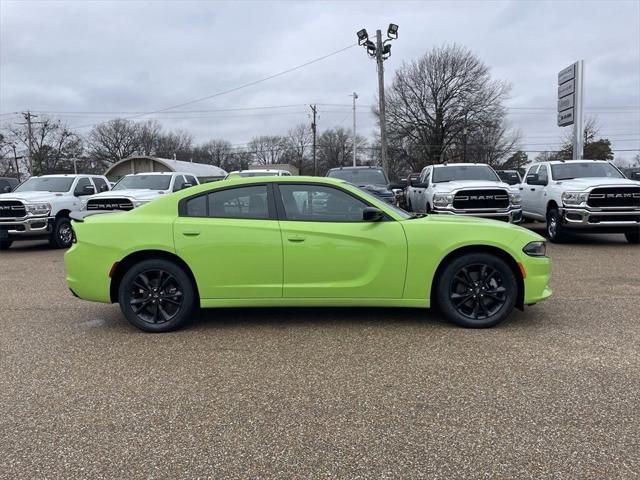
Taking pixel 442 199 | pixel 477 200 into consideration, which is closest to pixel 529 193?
pixel 477 200

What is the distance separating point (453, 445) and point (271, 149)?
9261cm

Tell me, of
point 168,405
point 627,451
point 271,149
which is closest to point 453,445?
point 627,451

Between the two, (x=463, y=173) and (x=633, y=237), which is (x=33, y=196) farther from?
(x=633, y=237)

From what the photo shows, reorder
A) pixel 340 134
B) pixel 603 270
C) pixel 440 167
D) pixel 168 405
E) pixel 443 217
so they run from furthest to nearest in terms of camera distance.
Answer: pixel 340 134, pixel 440 167, pixel 603 270, pixel 443 217, pixel 168 405

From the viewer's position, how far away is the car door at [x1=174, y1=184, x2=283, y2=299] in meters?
4.96

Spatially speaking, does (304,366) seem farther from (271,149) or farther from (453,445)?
(271,149)

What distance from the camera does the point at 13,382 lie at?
3.92 m

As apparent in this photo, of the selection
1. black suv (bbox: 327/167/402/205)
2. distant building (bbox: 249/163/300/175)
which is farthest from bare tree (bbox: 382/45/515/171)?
black suv (bbox: 327/167/402/205)

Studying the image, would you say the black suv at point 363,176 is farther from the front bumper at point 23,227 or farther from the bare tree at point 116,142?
the bare tree at point 116,142

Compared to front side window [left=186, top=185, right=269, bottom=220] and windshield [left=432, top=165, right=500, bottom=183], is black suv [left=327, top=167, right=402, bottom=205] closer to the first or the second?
windshield [left=432, top=165, right=500, bottom=183]

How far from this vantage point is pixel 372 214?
4.93 m

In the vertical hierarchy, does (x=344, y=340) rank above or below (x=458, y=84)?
below

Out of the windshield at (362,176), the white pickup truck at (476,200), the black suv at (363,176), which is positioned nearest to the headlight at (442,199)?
the white pickup truck at (476,200)

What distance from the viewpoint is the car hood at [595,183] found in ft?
34.1
